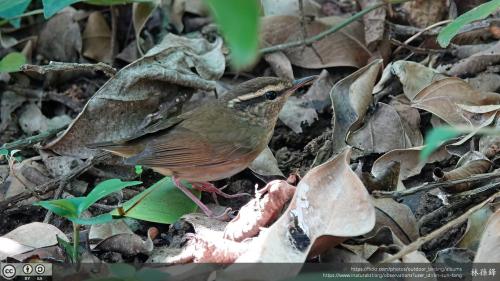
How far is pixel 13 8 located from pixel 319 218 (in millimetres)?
3106

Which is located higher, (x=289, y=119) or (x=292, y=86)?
(x=292, y=86)

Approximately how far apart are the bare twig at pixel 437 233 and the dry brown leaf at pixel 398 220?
0.19 m

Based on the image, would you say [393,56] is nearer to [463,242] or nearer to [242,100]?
[242,100]

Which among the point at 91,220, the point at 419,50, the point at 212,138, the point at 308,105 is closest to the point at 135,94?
the point at 212,138

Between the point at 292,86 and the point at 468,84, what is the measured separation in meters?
1.19

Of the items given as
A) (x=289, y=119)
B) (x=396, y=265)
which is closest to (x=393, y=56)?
(x=289, y=119)

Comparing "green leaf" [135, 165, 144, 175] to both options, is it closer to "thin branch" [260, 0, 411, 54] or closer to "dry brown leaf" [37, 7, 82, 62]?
"thin branch" [260, 0, 411, 54]

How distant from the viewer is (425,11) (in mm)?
5836

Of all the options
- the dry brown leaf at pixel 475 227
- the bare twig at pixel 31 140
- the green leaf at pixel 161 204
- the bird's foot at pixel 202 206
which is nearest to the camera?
the dry brown leaf at pixel 475 227

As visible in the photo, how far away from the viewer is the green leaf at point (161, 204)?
162 inches

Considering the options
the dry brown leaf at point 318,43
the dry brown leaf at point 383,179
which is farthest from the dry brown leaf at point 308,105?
the dry brown leaf at point 383,179

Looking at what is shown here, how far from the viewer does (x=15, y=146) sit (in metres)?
4.91

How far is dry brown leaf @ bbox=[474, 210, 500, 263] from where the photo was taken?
336cm

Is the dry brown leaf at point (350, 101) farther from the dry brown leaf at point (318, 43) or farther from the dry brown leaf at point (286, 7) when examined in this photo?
the dry brown leaf at point (286, 7)
